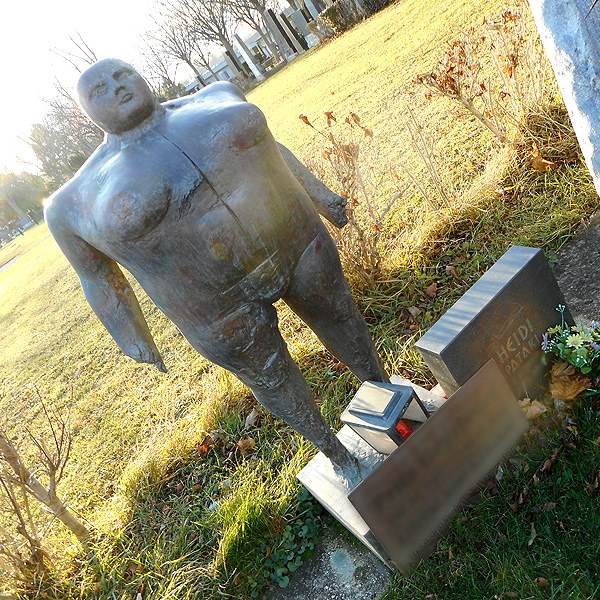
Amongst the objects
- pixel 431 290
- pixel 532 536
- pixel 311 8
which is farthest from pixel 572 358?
pixel 311 8

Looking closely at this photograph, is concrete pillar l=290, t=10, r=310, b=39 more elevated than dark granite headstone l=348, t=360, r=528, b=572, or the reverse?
concrete pillar l=290, t=10, r=310, b=39

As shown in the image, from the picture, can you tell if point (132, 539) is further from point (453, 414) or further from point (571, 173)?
point (571, 173)

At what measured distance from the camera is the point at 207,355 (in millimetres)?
1944

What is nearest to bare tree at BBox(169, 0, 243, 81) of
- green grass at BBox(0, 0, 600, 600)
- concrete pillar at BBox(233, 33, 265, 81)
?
concrete pillar at BBox(233, 33, 265, 81)

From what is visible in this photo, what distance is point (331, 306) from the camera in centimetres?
220

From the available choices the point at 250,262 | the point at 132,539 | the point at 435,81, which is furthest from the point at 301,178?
the point at 435,81

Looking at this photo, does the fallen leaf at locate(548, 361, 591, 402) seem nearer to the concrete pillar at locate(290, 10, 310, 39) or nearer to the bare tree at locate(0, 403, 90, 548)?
the bare tree at locate(0, 403, 90, 548)

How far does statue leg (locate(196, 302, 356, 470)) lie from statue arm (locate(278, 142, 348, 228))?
511 mm

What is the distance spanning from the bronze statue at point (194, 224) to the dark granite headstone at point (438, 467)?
1.84ft

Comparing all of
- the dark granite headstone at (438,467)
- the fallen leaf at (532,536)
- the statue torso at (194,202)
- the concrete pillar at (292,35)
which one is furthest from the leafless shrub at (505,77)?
the concrete pillar at (292,35)

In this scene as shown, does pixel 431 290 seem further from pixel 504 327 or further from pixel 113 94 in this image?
pixel 113 94

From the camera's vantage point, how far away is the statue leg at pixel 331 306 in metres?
2.03

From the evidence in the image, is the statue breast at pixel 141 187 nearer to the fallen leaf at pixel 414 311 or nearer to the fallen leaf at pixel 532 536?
the fallen leaf at pixel 532 536

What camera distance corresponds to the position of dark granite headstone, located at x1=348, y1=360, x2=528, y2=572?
204cm
